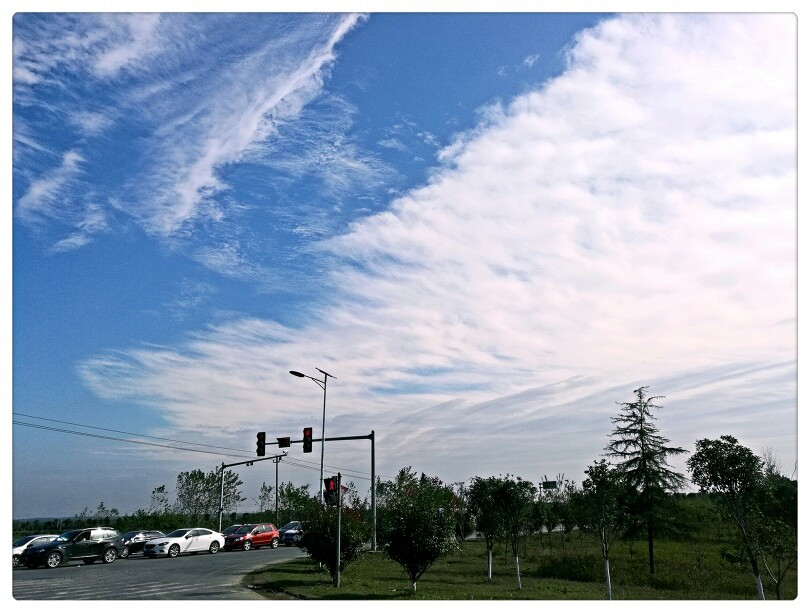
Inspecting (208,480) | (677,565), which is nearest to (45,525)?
(208,480)

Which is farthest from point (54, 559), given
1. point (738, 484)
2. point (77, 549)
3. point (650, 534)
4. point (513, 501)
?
point (650, 534)

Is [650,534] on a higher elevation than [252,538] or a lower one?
higher

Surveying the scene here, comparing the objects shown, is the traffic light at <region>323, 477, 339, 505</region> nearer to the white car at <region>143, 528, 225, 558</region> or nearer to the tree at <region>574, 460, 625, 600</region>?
the tree at <region>574, 460, 625, 600</region>

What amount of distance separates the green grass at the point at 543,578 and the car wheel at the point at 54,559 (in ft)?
31.6

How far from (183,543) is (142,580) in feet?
47.6

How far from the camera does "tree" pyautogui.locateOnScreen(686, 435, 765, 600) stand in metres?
19.1

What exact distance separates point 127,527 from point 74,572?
29.4 m

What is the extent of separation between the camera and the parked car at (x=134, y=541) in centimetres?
3272

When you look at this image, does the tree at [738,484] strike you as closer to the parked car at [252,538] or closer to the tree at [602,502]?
the tree at [602,502]

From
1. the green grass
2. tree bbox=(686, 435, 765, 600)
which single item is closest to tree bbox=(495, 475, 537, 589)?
the green grass

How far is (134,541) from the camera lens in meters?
35.9

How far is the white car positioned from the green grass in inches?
323

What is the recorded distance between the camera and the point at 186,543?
118 ft

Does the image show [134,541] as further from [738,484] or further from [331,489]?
[738,484]
